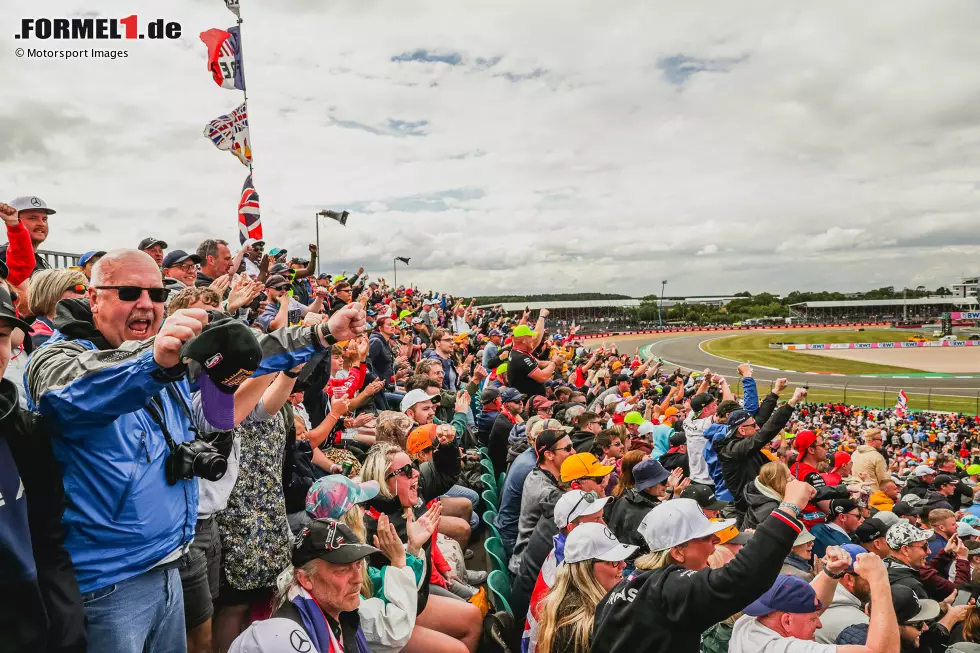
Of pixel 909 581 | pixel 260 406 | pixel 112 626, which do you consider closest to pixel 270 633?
pixel 112 626

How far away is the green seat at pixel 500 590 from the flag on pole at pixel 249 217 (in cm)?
1013

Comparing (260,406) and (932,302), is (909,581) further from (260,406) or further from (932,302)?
(932,302)

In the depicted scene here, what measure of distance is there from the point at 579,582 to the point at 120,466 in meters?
2.58

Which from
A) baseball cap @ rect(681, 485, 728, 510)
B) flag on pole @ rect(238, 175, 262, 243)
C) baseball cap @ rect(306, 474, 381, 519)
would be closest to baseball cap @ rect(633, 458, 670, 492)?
baseball cap @ rect(681, 485, 728, 510)

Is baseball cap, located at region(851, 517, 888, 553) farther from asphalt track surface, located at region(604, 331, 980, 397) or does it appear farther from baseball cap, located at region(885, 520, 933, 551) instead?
asphalt track surface, located at region(604, 331, 980, 397)

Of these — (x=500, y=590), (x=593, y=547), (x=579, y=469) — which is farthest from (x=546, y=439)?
(x=593, y=547)

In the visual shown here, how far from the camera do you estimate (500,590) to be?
15.7ft

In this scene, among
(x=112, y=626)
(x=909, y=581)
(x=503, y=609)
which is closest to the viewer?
(x=112, y=626)

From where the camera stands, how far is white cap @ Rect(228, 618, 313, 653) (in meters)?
2.52

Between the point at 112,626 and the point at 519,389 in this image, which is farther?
the point at 519,389

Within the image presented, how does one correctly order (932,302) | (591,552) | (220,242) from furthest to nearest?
1. (932,302)
2. (220,242)
3. (591,552)

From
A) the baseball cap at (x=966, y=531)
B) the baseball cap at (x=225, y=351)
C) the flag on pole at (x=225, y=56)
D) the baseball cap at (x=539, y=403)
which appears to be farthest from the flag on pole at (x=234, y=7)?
the baseball cap at (x=966, y=531)

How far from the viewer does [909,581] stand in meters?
5.29

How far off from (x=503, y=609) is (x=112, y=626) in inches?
112
